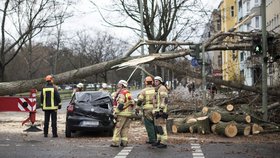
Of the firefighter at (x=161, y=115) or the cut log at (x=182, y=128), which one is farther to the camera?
the cut log at (x=182, y=128)

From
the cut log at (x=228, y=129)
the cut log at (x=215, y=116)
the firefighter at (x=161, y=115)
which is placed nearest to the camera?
the firefighter at (x=161, y=115)

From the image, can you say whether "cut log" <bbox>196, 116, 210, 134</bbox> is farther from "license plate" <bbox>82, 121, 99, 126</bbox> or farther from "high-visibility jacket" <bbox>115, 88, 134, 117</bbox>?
"high-visibility jacket" <bbox>115, 88, 134, 117</bbox>

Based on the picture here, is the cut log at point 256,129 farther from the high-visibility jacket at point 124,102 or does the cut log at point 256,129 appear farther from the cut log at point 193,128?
the high-visibility jacket at point 124,102

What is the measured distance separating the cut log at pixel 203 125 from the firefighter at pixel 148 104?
2.92 m

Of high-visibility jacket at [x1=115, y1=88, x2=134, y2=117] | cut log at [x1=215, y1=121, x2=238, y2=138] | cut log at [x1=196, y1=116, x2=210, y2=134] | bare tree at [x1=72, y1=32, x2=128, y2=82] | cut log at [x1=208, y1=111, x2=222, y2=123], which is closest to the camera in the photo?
high-visibility jacket at [x1=115, y1=88, x2=134, y2=117]

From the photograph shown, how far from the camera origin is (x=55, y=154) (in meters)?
10.0

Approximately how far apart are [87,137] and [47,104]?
5.07ft

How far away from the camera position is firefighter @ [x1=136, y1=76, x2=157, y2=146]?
11375mm

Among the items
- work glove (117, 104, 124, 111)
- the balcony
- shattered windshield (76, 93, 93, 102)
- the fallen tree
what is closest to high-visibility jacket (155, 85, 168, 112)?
work glove (117, 104, 124, 111)

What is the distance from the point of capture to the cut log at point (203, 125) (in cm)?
1408

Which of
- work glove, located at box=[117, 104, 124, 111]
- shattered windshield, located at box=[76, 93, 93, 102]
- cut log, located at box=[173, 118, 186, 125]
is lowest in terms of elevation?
cut log, located at box=[173, 118, 186, 125]

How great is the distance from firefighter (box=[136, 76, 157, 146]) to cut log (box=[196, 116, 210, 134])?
2.92m

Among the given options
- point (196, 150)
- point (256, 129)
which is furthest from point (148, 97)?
point (256, 129)

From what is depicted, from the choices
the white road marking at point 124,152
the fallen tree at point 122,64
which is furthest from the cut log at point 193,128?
the white road marking at point 124,152
